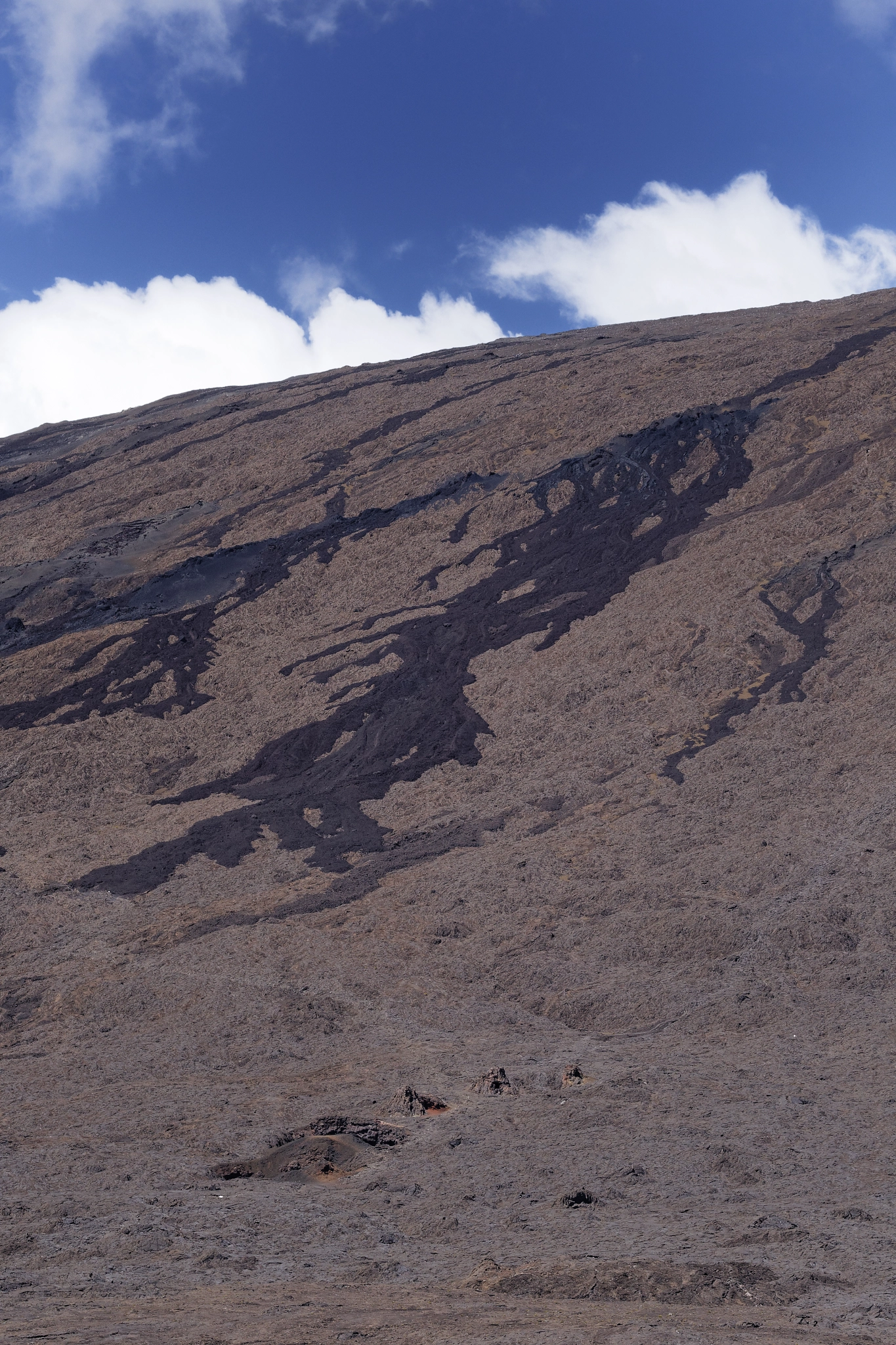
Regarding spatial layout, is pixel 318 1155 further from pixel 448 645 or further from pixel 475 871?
pixel 448 645

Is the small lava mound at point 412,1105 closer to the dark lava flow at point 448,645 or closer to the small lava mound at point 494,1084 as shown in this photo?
the small lava mound at point 494,1084

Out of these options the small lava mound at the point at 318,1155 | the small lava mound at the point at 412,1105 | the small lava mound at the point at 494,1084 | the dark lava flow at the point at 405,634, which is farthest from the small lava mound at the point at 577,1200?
the dark lava flow at the point at 405,634

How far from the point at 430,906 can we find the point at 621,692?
7769 millimetres

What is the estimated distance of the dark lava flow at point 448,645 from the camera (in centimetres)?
1962

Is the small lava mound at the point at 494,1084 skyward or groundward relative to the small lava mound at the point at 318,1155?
groundward

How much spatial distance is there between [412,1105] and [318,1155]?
4.82 ft

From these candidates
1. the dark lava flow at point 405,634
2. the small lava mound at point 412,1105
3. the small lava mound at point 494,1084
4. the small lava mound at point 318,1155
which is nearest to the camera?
the small lava mound at point 318,1155

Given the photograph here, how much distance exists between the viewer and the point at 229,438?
4272 centimetres

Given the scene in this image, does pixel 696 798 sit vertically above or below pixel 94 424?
below

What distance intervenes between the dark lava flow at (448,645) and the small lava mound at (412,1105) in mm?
7724

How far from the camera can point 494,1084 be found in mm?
10711

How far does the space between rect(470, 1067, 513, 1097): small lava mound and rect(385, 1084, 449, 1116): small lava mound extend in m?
0.51

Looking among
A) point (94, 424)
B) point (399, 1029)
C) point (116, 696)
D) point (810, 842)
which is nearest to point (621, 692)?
point (810, 842)

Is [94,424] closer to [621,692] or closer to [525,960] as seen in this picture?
[621,692]
